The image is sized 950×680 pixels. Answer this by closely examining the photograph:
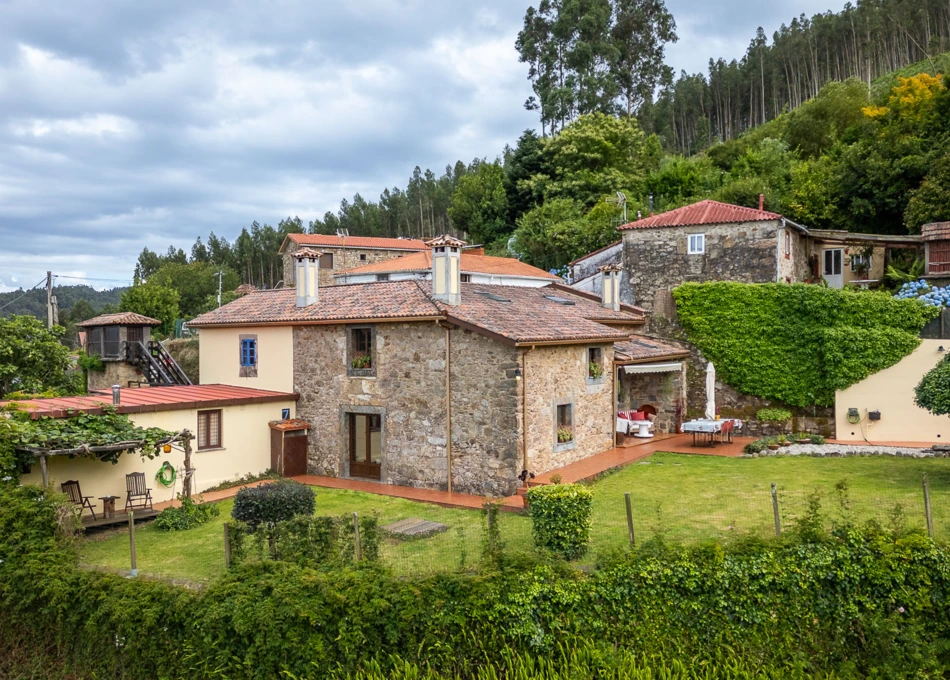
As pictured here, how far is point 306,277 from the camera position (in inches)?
851

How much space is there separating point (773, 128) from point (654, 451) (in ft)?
147

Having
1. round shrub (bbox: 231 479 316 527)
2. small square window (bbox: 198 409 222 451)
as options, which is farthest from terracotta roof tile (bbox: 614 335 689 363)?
small square window (bbox: 198 409 222 451)

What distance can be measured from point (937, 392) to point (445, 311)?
11884 mm

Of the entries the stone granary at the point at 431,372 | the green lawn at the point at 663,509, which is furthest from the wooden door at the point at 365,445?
A: the green lawn at the point at 663,509

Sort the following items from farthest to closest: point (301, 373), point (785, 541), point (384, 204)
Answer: point (384, 204) → point (301, 373) → point (785, 541)

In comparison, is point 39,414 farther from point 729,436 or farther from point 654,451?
point 729,436

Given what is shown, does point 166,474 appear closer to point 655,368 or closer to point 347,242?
point 655,368

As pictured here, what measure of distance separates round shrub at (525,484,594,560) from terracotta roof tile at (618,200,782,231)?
19774 millimetres

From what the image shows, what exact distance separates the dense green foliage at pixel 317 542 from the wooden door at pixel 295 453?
966cm

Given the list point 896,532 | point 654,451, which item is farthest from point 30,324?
point 896,532

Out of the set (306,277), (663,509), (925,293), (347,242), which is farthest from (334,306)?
(347,242)

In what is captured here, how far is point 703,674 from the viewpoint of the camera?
9.27m

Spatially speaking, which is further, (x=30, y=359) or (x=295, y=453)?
(x=30, y=359)

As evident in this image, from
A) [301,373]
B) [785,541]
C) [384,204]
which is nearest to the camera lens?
[785,541]
